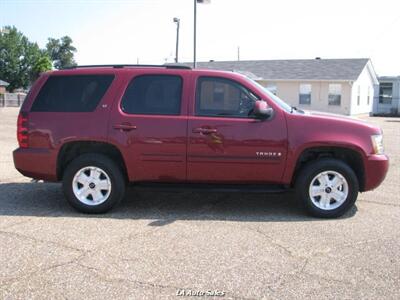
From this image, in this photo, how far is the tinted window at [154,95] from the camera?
612 centimetres

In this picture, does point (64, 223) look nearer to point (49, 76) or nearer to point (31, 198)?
point (31, 198)

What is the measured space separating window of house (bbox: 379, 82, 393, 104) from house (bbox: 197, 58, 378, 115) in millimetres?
5019

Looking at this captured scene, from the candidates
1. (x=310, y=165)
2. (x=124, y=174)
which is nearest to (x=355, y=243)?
(x=310, y=165)

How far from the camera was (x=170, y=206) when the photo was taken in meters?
6.64

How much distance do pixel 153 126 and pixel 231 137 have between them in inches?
39.8

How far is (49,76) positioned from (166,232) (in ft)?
9.02

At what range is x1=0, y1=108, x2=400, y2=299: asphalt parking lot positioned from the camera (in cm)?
394

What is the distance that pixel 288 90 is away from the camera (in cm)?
3606

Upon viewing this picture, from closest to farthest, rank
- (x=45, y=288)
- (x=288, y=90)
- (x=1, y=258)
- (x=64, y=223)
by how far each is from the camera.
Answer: (x=45, y=288) < (x=1, y=258) < (x=64, y=223) < (x=288, y=90)

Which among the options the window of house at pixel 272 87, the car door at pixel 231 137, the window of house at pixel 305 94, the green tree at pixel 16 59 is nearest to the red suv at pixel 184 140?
the car door at pixel 231 137

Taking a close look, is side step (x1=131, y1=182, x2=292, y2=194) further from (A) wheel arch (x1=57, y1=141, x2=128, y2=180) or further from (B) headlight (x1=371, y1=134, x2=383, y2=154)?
(B) headlight (x1=371, y1=134, x2=383, y2=154)

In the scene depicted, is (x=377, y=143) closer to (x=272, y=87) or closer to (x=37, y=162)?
(x=37, y=162)

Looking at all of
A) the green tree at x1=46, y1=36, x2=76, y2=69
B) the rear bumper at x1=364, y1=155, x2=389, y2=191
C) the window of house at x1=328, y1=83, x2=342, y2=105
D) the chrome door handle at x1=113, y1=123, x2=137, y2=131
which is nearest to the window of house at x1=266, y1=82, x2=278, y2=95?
the window of house at x1=328, y1=83, x2=342, y2=105

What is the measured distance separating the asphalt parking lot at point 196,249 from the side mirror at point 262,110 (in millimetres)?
1328
